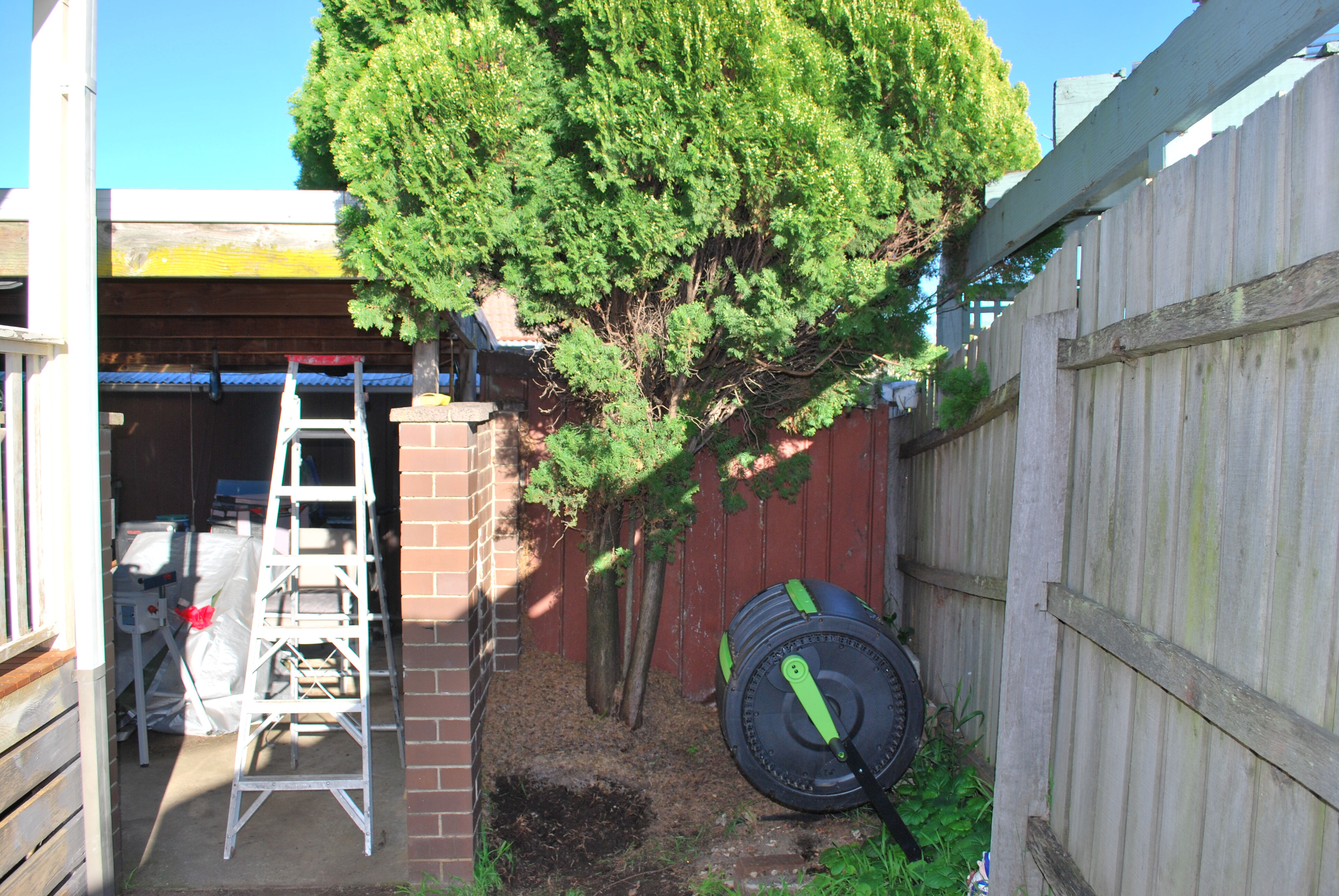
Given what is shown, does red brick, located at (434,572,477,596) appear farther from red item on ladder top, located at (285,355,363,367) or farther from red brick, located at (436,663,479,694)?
red item on ladder top, located at (285,355,363,367)

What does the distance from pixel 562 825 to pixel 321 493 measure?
6.73ft

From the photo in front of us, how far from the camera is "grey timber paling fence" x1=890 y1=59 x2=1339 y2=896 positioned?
1.45m

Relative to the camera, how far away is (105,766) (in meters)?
3.04

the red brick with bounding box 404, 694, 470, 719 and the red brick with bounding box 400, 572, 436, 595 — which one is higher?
the red brick with bounding box 400, 572, 436, 595

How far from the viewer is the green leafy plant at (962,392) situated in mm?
3473

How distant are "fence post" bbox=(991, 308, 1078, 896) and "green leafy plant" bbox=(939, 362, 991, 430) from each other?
2.76 ft

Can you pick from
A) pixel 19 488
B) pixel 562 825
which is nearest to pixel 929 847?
pixel 562 825

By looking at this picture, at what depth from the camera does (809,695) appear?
11.3 feet

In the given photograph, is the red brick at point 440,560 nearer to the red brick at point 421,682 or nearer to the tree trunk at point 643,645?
the red brick at point 421,682

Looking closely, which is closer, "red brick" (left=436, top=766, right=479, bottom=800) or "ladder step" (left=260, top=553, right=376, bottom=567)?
"red brick" (left=436, top=766, right=479, bottom=800)

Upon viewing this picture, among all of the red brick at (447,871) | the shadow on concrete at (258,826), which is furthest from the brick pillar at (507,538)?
the red brick at (447,871)

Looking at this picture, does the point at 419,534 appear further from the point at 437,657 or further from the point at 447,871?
the point at 447,871

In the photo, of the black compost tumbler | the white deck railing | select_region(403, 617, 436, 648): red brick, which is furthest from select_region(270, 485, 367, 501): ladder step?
the black compost tumbler

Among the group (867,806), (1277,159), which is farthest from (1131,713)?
(867,806)
